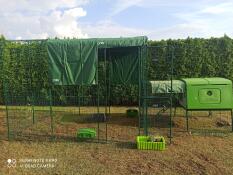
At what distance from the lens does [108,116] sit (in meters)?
13.7

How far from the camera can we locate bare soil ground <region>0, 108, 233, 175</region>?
7781mm

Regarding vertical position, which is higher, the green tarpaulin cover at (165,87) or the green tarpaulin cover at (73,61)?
the green tarpaulin cover at (73,61)

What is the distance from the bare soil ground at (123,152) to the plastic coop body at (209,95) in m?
0.85

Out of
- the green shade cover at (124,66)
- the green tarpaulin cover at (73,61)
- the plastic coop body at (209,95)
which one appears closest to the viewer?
the green tarpaulin cover at (73,61)

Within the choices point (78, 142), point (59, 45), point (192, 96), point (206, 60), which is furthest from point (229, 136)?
point (206, 60)

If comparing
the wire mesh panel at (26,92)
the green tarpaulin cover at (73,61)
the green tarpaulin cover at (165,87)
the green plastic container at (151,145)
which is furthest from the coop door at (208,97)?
the wire mesh panel at (26,92)

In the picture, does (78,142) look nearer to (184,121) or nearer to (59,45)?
(59,45)

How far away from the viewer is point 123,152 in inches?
355

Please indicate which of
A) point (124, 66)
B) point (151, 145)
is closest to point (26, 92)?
point (124, 66)

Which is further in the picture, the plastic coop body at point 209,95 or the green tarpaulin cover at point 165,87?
the green tarpaulin cover at point 165,87

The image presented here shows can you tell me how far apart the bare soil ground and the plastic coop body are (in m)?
0.85

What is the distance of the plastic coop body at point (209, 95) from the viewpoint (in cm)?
1095

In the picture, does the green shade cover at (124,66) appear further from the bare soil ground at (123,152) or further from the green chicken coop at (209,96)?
the green chicken coop at (209,96)

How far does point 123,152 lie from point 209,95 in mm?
3481
